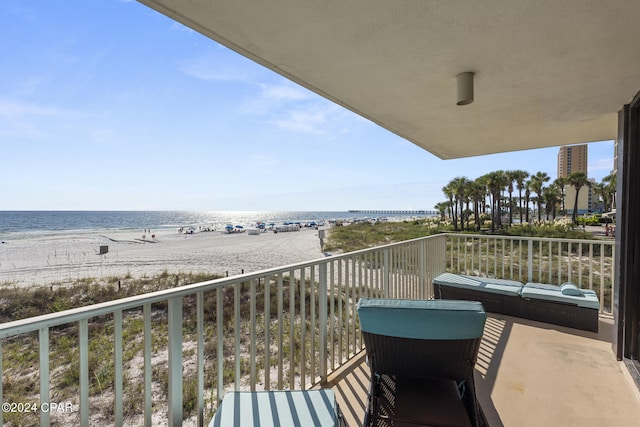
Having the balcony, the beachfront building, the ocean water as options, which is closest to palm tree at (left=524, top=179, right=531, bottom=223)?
the balcony

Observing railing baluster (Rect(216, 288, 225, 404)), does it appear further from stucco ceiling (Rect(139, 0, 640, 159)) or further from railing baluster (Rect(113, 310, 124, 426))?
stucco ceiling (Rect(139, 0, 640, 159))

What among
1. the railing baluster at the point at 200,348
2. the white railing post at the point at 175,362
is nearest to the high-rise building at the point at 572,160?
the railing baluster at the point at 200,348

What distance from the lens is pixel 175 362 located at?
4.53 feet

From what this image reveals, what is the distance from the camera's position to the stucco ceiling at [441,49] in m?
1.48

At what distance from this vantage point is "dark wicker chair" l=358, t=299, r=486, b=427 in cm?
154

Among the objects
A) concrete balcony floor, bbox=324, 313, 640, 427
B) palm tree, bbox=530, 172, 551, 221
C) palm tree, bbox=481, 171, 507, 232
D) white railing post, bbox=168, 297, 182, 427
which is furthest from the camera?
palm tree, bbox=530, 172, 551, 221

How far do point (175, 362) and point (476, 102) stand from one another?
3.09 metres

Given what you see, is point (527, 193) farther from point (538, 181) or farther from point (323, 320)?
point (323, 320)

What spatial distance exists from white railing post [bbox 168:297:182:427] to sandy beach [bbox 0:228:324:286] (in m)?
11.5

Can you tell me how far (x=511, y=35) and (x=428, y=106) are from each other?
1147 mm

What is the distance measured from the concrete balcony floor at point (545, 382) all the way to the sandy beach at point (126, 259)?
10948mm

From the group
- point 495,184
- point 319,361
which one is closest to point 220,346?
point 319,361

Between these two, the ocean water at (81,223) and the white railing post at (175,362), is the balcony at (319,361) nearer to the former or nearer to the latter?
the white railing post at (175,362)

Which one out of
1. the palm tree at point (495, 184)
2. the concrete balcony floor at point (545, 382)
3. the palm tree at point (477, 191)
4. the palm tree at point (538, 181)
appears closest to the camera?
the concrete balcony floor at point (545, 382)
